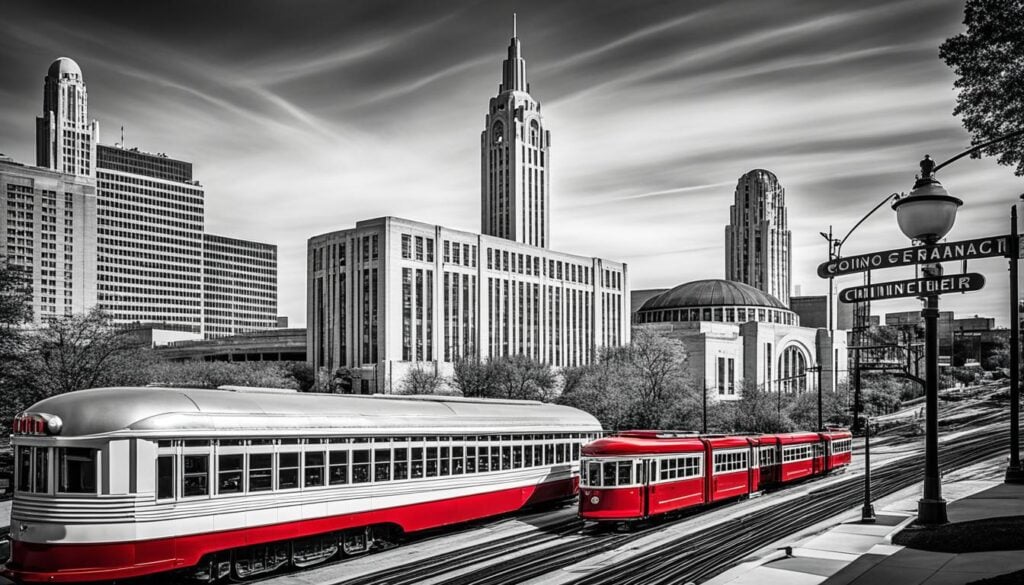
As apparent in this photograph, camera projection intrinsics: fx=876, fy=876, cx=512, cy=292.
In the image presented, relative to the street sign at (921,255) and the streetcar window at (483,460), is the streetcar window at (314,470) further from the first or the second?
the street sign at (921,255)

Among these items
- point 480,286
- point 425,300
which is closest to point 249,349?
point 425,300

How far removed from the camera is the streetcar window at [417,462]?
21.1m

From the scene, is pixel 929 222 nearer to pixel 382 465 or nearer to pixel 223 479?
pixel 382 465

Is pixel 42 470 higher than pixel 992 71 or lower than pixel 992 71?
lower

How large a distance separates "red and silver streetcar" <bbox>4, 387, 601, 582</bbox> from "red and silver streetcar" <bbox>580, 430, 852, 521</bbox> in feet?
11.1

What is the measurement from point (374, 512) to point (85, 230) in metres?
187

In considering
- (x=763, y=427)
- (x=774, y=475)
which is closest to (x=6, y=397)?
(x=774, y=475)

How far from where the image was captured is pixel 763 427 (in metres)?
69.4

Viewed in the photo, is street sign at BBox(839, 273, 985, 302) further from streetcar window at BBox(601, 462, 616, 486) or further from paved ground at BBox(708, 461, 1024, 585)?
streetcar window at BBox(601, 462, 616, 486)

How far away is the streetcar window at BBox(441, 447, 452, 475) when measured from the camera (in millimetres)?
22234

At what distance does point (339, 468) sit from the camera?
19.0 metres

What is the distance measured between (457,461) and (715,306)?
5102 inches

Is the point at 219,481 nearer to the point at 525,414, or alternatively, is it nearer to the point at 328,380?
the point at 525,414

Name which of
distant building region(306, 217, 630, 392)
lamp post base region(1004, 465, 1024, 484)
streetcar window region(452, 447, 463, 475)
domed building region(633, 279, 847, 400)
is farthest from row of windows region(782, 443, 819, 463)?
domed building region(633, 279, 847, 400)
